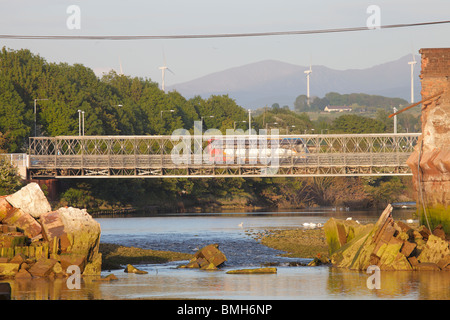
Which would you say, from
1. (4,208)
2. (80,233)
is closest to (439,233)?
(80,233)

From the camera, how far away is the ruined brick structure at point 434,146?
141ft

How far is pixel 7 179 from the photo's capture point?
92.6 m

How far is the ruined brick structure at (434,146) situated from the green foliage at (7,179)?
56.2 meters

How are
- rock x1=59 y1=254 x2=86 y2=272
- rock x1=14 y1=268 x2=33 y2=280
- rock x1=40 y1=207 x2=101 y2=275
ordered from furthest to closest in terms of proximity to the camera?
rock x1=40 y1=207 x2=101 y2=275
rock x1=59 y1=254 x2=86 y2=272
rock x1=14 y1=268 x2=33 y2=280

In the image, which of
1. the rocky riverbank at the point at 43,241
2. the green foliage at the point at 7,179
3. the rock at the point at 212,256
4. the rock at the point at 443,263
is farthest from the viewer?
the green foliage at the point at 7,179

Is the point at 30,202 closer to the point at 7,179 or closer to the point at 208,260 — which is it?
the point at 208,260

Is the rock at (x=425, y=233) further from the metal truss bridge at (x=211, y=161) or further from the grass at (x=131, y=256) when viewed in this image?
the metal truss bridge at (x=211, y=161)

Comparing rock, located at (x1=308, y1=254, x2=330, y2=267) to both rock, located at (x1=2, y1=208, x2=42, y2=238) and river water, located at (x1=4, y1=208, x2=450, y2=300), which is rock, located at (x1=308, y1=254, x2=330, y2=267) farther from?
rock, located at (x1=2, y1=208, x2=42, y2=238)

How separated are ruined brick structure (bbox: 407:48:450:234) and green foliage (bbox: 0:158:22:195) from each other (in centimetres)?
5622

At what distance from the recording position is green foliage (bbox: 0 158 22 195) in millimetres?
91644

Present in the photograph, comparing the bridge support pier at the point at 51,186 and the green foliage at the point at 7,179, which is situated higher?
the green foliage at the point at 7,179

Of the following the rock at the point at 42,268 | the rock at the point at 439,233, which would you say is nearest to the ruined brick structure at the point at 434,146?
the rock at the point at 439,233

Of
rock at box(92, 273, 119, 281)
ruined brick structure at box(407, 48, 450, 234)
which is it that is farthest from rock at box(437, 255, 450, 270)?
rock at box(92, 273, 119, 281)
